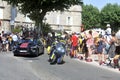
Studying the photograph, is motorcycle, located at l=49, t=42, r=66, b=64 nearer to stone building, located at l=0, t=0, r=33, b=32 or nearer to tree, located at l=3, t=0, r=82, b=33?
tree, located at l=3, t=0, r=82, b=33

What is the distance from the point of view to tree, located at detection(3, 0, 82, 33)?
5034cm

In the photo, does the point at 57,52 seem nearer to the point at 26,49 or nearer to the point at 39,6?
the point at 26,49

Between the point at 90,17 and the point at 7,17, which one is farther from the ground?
the point at 7,17

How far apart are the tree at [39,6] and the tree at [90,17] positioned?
61082mm

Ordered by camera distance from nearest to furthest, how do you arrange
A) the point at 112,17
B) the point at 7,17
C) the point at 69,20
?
1. the point at 7,17
2. the point at 69,20
3. the point at 112,17

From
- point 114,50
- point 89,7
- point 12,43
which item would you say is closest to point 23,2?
point 12,43

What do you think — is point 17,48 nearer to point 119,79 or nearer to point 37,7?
point 119,79

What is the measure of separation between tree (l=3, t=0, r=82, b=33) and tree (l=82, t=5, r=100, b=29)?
61.1 metres

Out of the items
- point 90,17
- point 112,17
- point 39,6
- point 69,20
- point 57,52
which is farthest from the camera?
point 90,17

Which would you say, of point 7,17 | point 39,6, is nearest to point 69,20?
point 7,17

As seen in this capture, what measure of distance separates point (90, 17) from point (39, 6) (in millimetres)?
65902

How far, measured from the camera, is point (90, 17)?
379ft

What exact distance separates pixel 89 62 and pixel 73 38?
140 inches

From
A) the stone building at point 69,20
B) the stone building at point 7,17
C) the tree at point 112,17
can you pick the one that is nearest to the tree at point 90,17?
the tree at point 112,17
